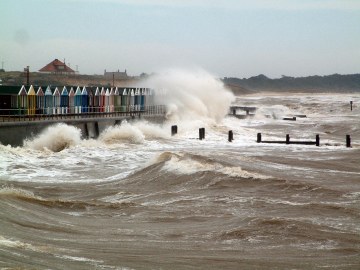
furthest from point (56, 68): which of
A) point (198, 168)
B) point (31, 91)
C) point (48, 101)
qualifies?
point (198, 168)

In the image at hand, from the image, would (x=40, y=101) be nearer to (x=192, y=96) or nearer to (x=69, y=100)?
(x=69, y=100)

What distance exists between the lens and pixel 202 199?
1418cm

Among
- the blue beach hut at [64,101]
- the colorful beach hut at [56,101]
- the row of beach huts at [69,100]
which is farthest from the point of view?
the blue beach hut at [64,101]

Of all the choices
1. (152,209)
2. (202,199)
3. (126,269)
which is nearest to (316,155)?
(202,199)

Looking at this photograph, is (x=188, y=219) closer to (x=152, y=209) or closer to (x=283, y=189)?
(x=152, y=209)

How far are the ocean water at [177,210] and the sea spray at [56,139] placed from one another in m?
0.49

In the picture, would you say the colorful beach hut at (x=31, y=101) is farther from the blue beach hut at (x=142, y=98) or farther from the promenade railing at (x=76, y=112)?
the blue beach hut at (x=142, y=98)

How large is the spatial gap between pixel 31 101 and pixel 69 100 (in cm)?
424

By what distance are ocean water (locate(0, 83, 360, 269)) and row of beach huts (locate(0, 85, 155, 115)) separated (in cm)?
428

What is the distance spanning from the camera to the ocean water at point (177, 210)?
9047 mm

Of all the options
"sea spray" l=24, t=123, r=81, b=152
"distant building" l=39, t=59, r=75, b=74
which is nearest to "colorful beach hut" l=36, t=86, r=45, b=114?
"sea spray" l=24, t=123, r=81, b=152

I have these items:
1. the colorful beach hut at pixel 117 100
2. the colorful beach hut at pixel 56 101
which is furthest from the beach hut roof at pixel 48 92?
the colorful beach hut at pixel 117 100

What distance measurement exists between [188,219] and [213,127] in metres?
32.6

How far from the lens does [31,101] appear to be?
29.3m
